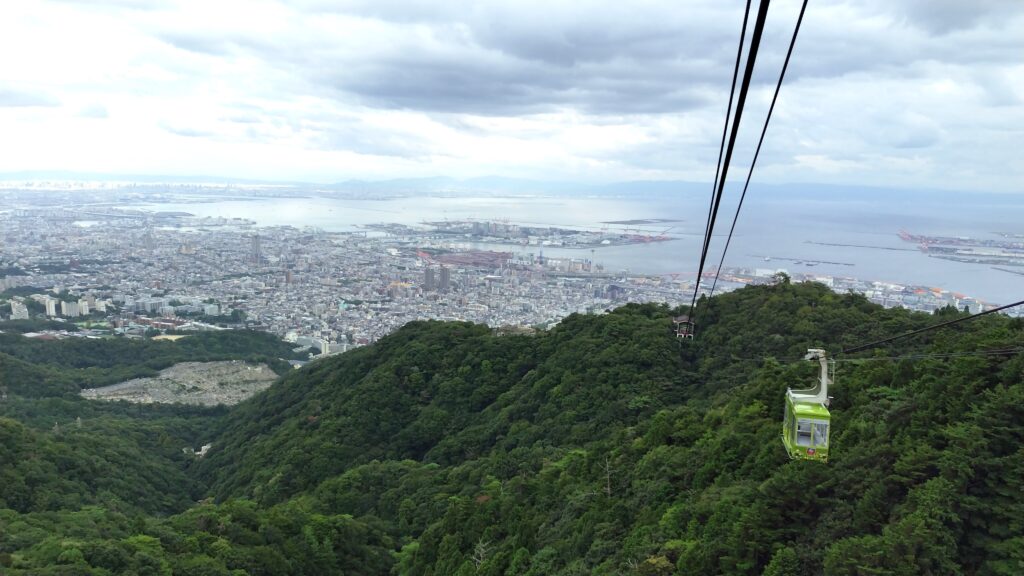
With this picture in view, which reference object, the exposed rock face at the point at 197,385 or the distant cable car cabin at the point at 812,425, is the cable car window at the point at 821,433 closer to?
the distant cable car cabin at the point at 812,425

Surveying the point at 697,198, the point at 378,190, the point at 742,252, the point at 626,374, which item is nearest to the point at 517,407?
the point at 626,374

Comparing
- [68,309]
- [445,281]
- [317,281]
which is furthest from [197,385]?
[317,281]

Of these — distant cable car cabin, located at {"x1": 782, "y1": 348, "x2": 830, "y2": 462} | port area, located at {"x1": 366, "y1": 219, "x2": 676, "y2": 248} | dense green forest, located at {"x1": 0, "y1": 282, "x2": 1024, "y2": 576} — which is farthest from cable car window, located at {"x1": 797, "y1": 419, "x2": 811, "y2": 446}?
port area, located at {"x1": 366, "y1": 219, "x2": 676, "y2": 248}

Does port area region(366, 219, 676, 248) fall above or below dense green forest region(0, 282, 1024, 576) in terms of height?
above

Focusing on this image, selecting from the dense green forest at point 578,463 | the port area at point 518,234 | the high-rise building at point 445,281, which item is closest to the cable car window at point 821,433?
the dense green forest at point 578,463

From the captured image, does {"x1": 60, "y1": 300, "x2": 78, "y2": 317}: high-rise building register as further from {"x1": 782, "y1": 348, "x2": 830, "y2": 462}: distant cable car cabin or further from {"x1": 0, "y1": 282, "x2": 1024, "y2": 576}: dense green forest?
{"x1": 782, "y1": 348, "x2": 830, "y2": 462}: distant cable car cabin

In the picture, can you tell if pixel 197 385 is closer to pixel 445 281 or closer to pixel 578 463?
pixel 578 463
